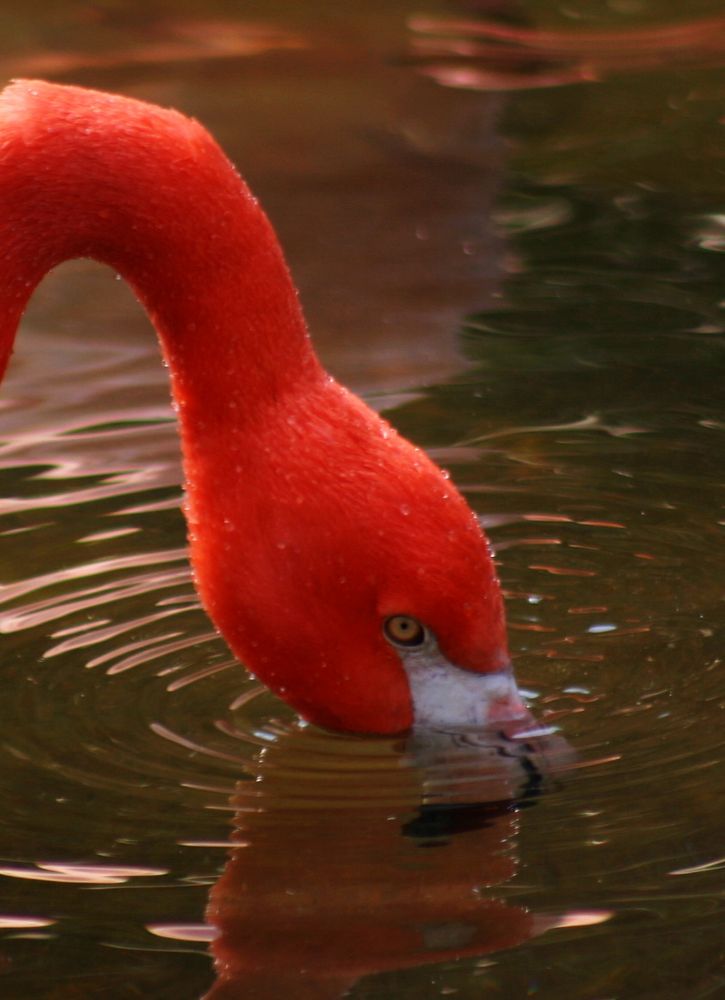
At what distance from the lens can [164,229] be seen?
324cm

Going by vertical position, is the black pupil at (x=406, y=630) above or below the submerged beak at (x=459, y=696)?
above

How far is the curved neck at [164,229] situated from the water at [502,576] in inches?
30.2

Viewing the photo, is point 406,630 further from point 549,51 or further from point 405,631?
point 549,51

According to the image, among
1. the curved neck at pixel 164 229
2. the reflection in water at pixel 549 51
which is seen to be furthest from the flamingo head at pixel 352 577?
the reflection in water at pixel 549 51

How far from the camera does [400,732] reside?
335 centimetres

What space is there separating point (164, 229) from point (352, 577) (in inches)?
28.3

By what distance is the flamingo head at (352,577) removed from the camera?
315 centimetres

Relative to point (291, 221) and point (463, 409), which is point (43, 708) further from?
point (291, 221)

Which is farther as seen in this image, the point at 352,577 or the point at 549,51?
the point at 549,51

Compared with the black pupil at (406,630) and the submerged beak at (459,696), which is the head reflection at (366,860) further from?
the black pupil at (406,630)

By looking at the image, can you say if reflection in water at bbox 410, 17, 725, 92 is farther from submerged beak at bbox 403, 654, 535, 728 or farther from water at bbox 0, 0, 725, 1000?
submerged beak at bbox 403, 654, 535, 728

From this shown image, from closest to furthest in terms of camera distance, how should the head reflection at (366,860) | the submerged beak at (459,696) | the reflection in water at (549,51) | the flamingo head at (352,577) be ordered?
the head reflection at (366,860) < the flamingo head at (352,577) < the submerged beak at (459,696) < the reflection in water at (549,51)

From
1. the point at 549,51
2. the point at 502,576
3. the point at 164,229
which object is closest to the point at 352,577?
the point at 164,229

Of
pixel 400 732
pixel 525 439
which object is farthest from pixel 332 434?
pixel 525 439
